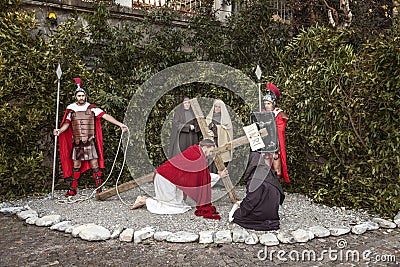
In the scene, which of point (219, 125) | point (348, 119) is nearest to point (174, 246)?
point (348, 119)

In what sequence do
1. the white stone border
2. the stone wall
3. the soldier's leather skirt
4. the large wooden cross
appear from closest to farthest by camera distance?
the white stone border, the large wooden cross, the soldier's leather skirt, the stone wall

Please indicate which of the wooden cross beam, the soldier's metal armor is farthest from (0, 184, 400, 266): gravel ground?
the soldier's metal armor

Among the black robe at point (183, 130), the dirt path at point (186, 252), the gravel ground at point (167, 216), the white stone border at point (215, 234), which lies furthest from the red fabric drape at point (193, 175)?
the black robe at point (183, 130)

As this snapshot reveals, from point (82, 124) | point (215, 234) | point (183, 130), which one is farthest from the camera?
point (183, 130)

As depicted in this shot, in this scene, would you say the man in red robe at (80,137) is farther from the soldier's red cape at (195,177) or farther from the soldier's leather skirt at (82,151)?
the soldier's red cape at (195,177)

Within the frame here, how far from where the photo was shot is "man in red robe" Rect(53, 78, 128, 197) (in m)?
7.09

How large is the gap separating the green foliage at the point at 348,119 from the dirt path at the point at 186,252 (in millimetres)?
1042

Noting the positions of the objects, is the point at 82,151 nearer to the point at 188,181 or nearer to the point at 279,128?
the point at 188,181

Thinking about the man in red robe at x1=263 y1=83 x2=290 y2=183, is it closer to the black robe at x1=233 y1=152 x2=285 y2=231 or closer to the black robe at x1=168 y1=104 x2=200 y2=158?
the black robe at x1=233 y1=152 x2=285 y2=231

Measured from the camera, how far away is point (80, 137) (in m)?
7.11

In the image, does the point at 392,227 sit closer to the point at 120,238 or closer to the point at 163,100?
the point at 120,238

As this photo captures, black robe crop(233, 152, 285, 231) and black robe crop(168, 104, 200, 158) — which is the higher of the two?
black robe crop(168, 104, 200, 158)

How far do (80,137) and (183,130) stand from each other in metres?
1.97

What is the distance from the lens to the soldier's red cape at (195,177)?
5961 millimetres
